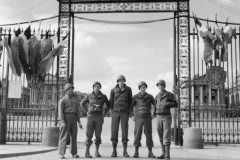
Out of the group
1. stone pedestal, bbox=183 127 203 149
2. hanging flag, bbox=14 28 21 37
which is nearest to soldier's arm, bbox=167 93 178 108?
stone pedestal, bbox=183 127 203 149

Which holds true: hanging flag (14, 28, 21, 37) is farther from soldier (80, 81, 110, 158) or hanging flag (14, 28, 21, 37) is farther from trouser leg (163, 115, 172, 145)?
trouser leg (163, 115, 172, 145)

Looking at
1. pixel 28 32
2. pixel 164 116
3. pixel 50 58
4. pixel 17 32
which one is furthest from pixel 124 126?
pixel 17 32

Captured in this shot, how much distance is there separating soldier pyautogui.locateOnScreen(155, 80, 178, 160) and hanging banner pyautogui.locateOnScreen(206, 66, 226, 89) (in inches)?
159

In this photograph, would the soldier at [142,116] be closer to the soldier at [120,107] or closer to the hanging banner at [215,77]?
the soldier at [120,107]

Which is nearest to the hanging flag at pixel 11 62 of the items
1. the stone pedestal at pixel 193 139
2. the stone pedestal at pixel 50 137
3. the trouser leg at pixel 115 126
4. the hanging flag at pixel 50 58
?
the hanging flag at pixel 50 58

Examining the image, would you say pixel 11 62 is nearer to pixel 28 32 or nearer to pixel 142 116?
pixel 28 32

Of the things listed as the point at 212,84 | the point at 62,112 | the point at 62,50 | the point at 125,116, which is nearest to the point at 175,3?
the point at 212,84

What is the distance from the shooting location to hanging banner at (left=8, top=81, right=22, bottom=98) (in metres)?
11.8

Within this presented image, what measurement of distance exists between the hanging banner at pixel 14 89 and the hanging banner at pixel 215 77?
706cm

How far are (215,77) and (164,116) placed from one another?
4446mm

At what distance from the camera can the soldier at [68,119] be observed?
778 centimetres

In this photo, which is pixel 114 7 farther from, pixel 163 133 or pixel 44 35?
pixel 163 133

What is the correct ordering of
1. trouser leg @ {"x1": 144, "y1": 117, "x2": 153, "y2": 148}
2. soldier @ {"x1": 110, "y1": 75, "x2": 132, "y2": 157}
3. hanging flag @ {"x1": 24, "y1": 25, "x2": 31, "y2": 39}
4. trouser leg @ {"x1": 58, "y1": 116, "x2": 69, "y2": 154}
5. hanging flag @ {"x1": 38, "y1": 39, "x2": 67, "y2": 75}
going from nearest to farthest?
trouser leg @ {"x1": 58, "y1": 116, "x2": 69, "y2": 154} → trouser leg @ {"x1": 144, "y1": 117, "x2": 153, "y2": 148} → soldier @ {"x1": 110, "y1": 75, "x2": 132, "y2": 157} → hanging flag @ {"x1": 38, "y1": 39, "x2": 67, "y2": 75} → hanging flag @ {"x1": 24, "y1": 25, "x2": 31, "y2": 39}

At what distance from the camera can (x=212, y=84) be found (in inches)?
451
